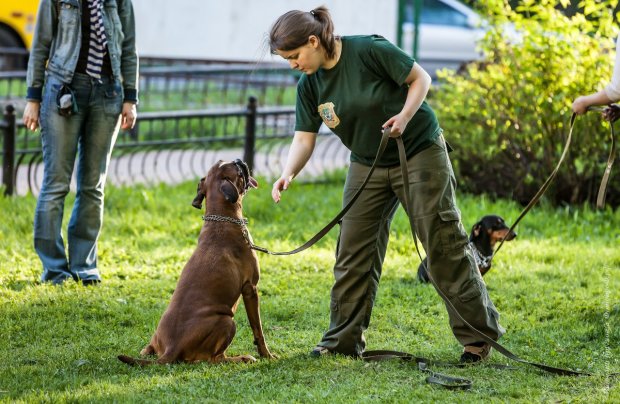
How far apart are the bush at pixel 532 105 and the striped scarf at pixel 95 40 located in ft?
14.2

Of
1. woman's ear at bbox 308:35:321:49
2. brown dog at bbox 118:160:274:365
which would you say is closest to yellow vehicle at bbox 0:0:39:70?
brown dog at bbox 118:160:274:365

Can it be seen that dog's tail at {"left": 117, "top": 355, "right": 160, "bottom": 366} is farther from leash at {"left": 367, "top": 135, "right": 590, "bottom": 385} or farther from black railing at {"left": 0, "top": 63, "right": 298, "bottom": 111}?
black railing at {"left": 0, "top": 63, "right": 298, "bottom": 111}

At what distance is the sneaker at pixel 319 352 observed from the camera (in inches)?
198

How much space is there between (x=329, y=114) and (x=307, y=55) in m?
0.33

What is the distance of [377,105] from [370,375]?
1242mm

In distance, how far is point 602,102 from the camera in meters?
4.67

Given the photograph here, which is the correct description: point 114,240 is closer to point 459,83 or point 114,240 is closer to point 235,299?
point 235,299

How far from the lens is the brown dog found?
183 inches

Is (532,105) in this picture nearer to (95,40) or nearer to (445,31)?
(95,40)

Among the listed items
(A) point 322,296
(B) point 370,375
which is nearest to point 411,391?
(B) point 370,375

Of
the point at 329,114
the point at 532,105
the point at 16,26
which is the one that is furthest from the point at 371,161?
the point at 16,26

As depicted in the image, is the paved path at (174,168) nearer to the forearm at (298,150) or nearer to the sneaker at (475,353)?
the forearm at (298,150)

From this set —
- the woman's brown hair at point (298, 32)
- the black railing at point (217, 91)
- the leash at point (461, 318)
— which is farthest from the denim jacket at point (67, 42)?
the black railing at point (217, 91)

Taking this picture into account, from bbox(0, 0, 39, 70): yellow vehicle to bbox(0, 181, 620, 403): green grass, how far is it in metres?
8.18
